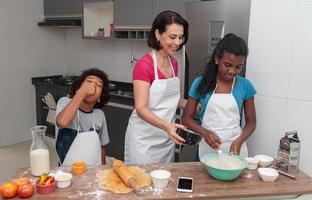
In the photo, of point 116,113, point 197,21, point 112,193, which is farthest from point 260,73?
point 116,113

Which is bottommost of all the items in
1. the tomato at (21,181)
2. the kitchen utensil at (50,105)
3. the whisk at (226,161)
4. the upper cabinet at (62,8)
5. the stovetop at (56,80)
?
the kitchen utensil at (50,105)

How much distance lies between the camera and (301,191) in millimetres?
1210

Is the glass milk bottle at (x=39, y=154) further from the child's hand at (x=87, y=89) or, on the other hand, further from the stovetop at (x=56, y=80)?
the stovetop at (x=56, y=80)

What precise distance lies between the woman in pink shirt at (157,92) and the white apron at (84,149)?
0.24 metres

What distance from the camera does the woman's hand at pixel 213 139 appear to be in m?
1.45

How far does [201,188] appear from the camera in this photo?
1.21m

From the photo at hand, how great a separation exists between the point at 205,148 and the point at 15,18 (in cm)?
301

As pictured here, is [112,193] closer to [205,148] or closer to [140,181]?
[140,181]

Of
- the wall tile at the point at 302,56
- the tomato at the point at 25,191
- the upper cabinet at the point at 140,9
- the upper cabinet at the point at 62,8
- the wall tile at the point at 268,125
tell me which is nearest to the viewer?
the tomato at the point at 25,191

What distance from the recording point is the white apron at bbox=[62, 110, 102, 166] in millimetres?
1496

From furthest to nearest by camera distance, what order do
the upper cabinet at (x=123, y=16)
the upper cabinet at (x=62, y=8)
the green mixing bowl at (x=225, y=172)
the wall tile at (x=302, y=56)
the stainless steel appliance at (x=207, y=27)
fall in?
the upper cabinet at (x=62, y=8) → the upper cabinet at (x=123, y=16) → the stainless steel appliance at (x=207, y=27) → the wall tile at (x=302, y=56) → the green mixing bowl at (x=225, y=172)

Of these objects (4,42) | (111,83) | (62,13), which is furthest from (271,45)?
(4,42)

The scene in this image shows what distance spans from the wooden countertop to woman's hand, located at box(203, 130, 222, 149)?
5.7 inches

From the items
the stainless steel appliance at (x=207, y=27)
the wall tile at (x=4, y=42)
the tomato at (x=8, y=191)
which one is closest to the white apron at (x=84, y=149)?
the tomato at (x=8, y=191)
